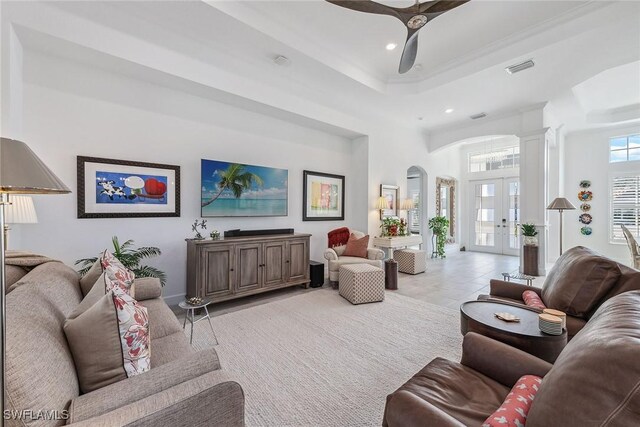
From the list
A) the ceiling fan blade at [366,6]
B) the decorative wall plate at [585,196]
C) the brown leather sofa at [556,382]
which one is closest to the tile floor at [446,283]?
the decorative wall plate at [585,196]

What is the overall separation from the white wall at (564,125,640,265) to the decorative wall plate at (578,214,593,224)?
0.23 ft

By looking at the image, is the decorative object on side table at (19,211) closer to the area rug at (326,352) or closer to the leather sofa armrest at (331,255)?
Result: the area rug at (326,352)

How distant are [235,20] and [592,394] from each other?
146 inches

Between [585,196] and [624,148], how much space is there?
1.29 metres

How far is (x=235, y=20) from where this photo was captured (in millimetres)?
2867

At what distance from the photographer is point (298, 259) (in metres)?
4.43

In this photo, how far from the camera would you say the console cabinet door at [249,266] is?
3746 millimetres

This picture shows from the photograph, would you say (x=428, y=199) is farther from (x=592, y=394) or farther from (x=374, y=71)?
(x=592, y=394)

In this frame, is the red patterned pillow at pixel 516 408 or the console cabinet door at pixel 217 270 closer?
the red patterned pillow at pixel 516 408

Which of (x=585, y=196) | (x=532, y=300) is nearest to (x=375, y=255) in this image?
Answer: (x=532, y=300)

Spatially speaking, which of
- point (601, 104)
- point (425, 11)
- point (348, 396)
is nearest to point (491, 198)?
point (601, 104)

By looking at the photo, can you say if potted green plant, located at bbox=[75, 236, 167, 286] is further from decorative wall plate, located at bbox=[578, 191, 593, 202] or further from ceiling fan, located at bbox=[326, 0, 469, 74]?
decorative wall plate, located at bbox=[578, 191, 593, 202]

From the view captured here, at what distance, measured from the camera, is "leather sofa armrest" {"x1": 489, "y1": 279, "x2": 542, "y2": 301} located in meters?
2.67

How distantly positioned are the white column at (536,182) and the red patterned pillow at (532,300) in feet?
11.8
